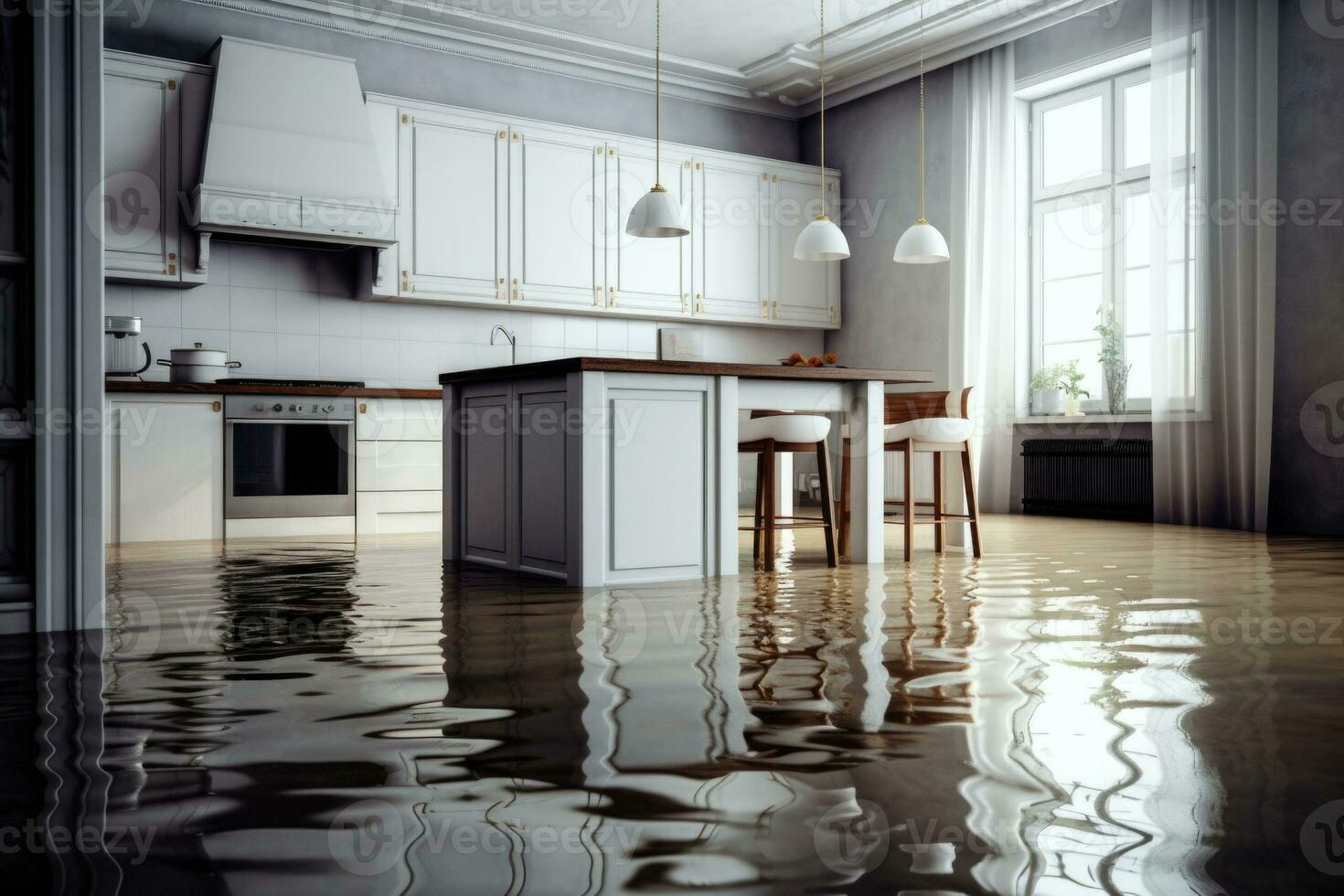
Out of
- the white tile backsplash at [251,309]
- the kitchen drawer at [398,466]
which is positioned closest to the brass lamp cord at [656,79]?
the kitchen drawer at [398,466]

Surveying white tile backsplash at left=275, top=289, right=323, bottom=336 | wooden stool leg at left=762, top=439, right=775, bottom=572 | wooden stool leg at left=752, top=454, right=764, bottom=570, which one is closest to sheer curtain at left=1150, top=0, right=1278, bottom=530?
wooden stool leg at left=752, top=454, right=764, bottom=570

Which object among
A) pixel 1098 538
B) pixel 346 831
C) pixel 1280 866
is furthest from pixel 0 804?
pixel 1098 538

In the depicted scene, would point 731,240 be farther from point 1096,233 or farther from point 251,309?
point 251,309

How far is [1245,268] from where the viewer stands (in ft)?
19.4

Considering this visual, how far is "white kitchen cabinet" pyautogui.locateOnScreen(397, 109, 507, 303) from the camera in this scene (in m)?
6.53

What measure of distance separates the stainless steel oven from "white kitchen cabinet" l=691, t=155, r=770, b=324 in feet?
8.70

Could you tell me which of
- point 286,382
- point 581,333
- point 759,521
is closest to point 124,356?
point 286,382

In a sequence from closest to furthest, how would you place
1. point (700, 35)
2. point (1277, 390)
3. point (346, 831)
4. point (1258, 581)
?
point (346, 831), point (1258, 581), point (1277, 390), point (700, 35)

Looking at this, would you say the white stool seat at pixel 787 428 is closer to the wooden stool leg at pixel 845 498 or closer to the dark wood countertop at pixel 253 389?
the wooden stool leg at pixel 845 498

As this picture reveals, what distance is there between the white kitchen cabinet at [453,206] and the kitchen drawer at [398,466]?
95 centimetres

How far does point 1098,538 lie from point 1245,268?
1.67 m

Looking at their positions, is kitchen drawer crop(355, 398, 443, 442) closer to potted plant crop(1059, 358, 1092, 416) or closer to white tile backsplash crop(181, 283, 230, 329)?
white tile backsplash crop(181, 283, 230, 329)

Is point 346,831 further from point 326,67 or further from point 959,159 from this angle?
point 959,159

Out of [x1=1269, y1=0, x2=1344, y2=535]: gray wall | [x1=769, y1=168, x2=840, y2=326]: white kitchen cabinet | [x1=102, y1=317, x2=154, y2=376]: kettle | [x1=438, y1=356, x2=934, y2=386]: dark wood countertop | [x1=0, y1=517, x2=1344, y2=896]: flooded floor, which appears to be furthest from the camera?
[x1=769, y1=168, x2=840, y2=326]: white kitchen cabinet
